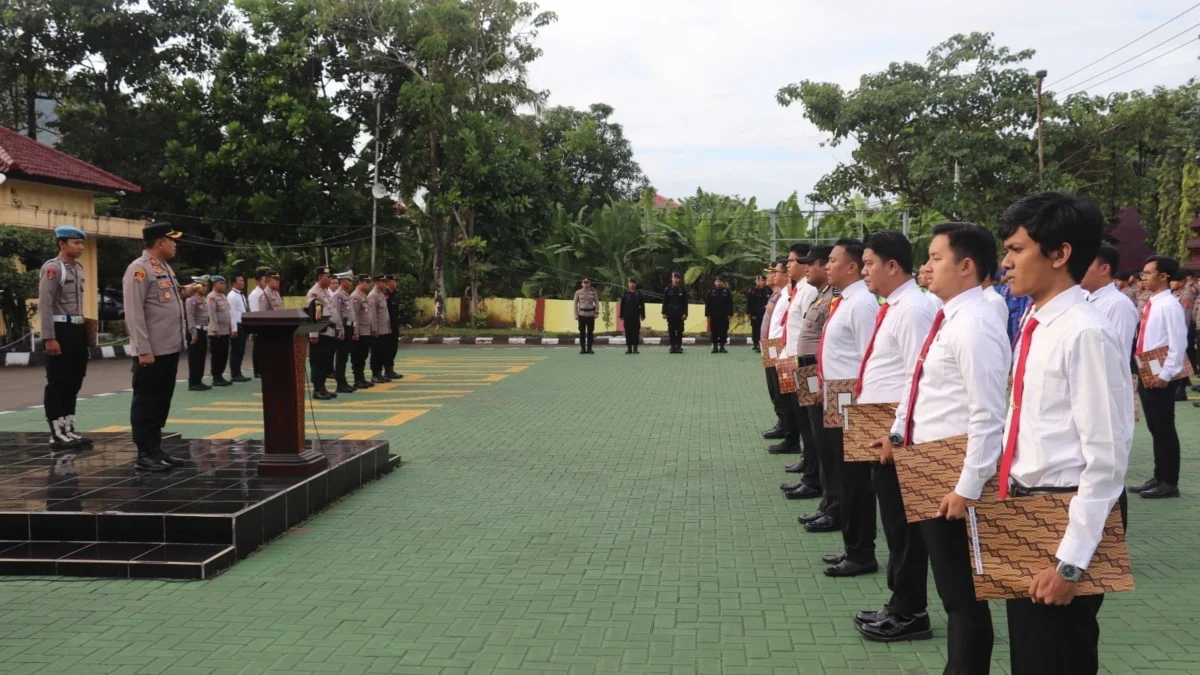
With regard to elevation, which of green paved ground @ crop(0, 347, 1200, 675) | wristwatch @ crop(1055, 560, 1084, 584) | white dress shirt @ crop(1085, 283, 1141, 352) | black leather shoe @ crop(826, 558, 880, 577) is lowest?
green paved ground @ crop(0, 347, 1200, 675)

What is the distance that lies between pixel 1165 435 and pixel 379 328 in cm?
1016

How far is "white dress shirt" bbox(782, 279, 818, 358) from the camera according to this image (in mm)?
6074

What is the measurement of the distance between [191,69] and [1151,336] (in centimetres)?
2863

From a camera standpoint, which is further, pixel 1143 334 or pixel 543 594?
pixel 1143 334

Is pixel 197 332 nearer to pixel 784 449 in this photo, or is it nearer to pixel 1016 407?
pixel 784 449

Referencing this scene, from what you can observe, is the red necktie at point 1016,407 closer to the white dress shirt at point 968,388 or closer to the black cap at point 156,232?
the white dress shirt at point 968,388

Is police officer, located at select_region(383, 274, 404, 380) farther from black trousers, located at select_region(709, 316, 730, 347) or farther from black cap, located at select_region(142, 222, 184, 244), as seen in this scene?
black cap, located at select_region(142, 222, 184, 244)

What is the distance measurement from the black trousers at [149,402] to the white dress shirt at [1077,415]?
5.64 metres

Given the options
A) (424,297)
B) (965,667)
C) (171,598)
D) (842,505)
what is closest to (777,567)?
(842,505)

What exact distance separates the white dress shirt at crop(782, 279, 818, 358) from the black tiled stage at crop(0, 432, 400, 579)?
125 inches

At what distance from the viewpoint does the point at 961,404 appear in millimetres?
2992

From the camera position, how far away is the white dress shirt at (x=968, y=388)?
8.66 feet

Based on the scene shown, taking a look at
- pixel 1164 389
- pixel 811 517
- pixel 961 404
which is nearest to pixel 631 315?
pixel 1164 389

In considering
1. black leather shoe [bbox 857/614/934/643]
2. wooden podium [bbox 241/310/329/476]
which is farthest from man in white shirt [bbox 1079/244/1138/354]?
wooden podium [bbox 241/310/329/476]
